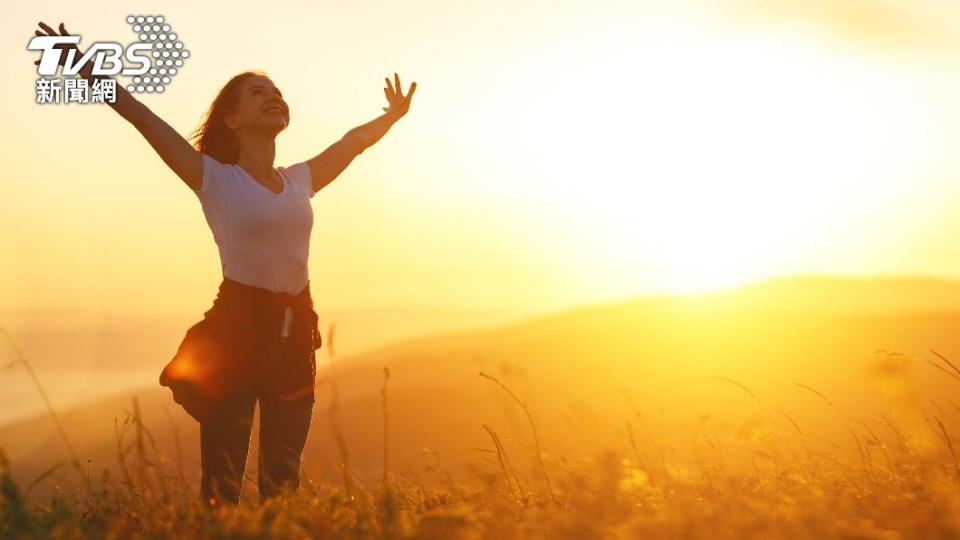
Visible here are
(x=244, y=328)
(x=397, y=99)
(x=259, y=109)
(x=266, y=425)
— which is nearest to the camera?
(x=244, y=328)

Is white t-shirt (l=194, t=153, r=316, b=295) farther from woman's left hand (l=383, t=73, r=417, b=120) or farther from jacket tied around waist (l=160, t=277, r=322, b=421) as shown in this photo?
woman's left hand (l=383, t=73, r=417, b=120)

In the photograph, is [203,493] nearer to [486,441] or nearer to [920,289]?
[486,441]

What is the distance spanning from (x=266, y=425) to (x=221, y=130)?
1.80 meters

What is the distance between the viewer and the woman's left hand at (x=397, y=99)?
7395 millimetres

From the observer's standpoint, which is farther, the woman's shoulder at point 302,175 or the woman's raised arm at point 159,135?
the woman's shoulder at point 302,175

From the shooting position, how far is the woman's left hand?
739 centimetres

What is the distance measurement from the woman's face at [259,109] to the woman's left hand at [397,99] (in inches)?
48.9

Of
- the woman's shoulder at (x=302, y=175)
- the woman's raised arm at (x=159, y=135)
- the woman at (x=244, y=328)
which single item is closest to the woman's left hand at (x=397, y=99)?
the woman's shoulder at (x=302, y=175)

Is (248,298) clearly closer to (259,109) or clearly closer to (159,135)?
(159,135)

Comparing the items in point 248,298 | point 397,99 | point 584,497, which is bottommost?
point 584,497

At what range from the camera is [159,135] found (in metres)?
5.57

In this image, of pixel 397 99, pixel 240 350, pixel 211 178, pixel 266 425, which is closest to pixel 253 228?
pixel 211 178

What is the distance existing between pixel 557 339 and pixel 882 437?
8478cm

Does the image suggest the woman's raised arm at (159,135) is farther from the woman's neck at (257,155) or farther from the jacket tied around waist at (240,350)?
the jacket tied around waist at (240,350)
